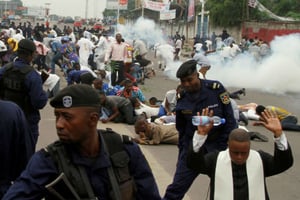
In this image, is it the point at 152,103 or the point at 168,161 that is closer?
the point at 168,161

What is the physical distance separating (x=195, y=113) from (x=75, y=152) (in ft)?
8.22

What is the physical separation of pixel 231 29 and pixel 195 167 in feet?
131

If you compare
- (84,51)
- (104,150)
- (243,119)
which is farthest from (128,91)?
(104,150)

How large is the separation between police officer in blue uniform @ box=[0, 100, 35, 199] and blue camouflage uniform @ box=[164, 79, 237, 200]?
5.46 ft

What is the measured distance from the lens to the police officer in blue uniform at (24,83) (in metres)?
5.16

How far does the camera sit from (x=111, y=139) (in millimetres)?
2553

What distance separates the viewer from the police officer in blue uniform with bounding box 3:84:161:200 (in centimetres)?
237

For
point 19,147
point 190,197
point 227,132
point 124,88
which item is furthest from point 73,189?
point 124,88

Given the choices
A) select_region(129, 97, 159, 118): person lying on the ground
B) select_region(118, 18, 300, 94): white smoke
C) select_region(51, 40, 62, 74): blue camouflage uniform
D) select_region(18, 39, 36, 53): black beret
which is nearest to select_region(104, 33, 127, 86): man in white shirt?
select_region(51, 40, 62, 74): blue camouflage uniform

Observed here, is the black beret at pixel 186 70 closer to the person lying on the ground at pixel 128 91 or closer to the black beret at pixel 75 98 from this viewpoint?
the black beret at pixel 75 98

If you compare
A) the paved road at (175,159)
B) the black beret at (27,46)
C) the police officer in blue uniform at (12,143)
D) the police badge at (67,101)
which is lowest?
the paved road at (175,159)

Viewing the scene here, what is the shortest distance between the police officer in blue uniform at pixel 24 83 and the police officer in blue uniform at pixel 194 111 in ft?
4.23

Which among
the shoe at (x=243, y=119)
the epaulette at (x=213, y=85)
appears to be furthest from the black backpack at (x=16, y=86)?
the shoe at (x=243, y=119)

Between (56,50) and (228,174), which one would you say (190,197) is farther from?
(56,50)
